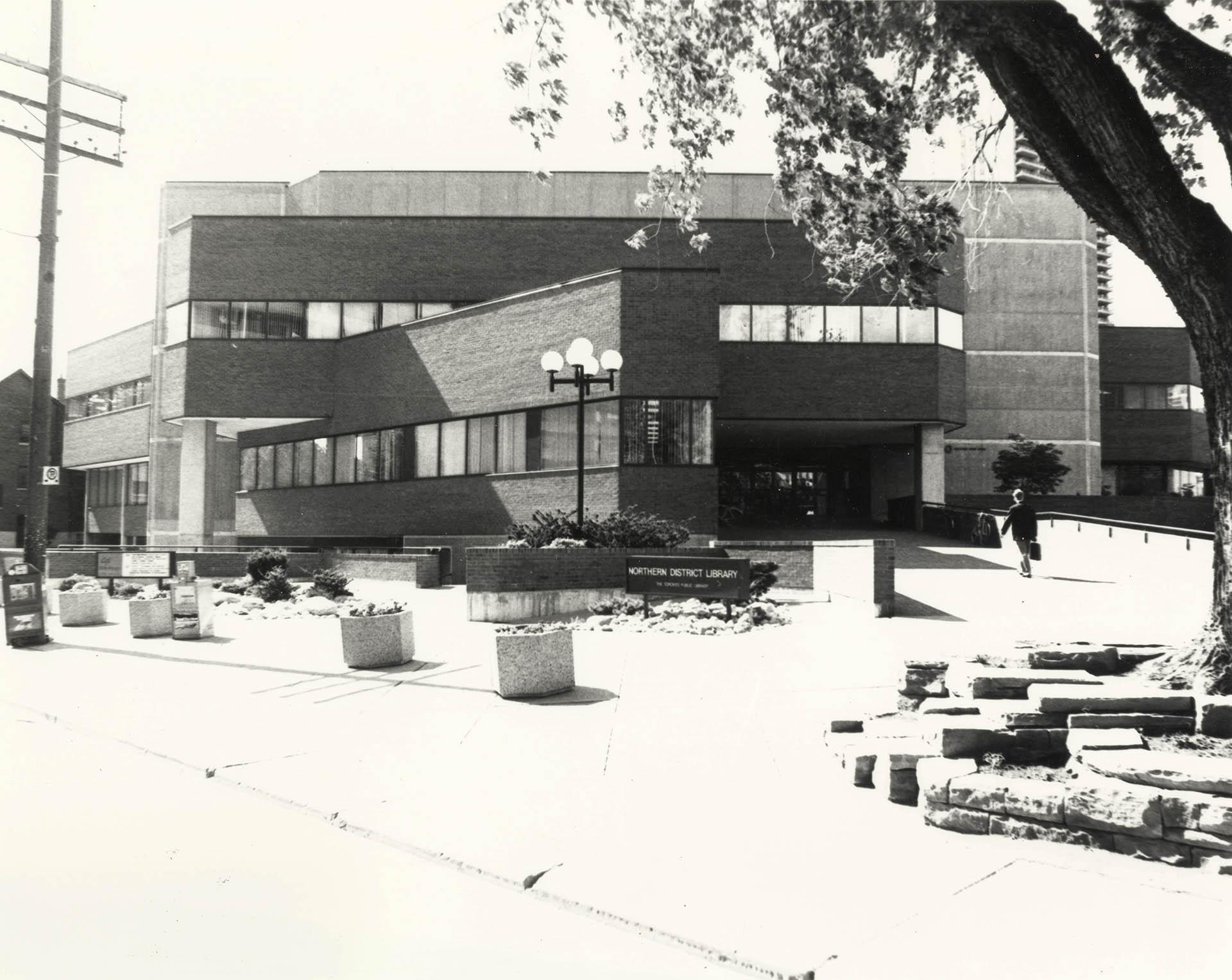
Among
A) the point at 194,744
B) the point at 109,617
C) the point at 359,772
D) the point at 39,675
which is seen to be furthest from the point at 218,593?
the point at 359,772

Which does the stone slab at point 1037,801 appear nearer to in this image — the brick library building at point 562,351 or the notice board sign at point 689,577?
the notice board sign at point 689,577

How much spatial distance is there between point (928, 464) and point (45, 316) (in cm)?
2584

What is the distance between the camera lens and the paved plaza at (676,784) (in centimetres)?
407

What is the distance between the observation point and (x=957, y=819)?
5.38 metres

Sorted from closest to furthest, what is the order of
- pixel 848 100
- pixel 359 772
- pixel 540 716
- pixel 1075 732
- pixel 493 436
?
pixel 1075 732 → pixel 359 772 → pixel 540 716 → pixel 848 100 → pixel 493 436

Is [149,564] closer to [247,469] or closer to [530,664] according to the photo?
[530,664]

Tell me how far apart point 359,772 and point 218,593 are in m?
17.4

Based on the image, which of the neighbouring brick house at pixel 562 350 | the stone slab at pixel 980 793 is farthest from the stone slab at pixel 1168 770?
the neighbouring brick house at pixel 562 350

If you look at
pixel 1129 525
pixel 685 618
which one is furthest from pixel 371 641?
pixel 1129 525

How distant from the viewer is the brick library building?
25.3m

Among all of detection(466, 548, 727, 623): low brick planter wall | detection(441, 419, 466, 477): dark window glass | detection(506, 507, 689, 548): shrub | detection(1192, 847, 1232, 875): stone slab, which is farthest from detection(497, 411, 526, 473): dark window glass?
detection(1192, 847, 1232, 875): stone slab

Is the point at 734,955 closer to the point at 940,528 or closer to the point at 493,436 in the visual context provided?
the point at 493,436

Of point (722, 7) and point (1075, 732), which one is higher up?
point (722, 7)

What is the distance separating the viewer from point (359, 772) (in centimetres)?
692
